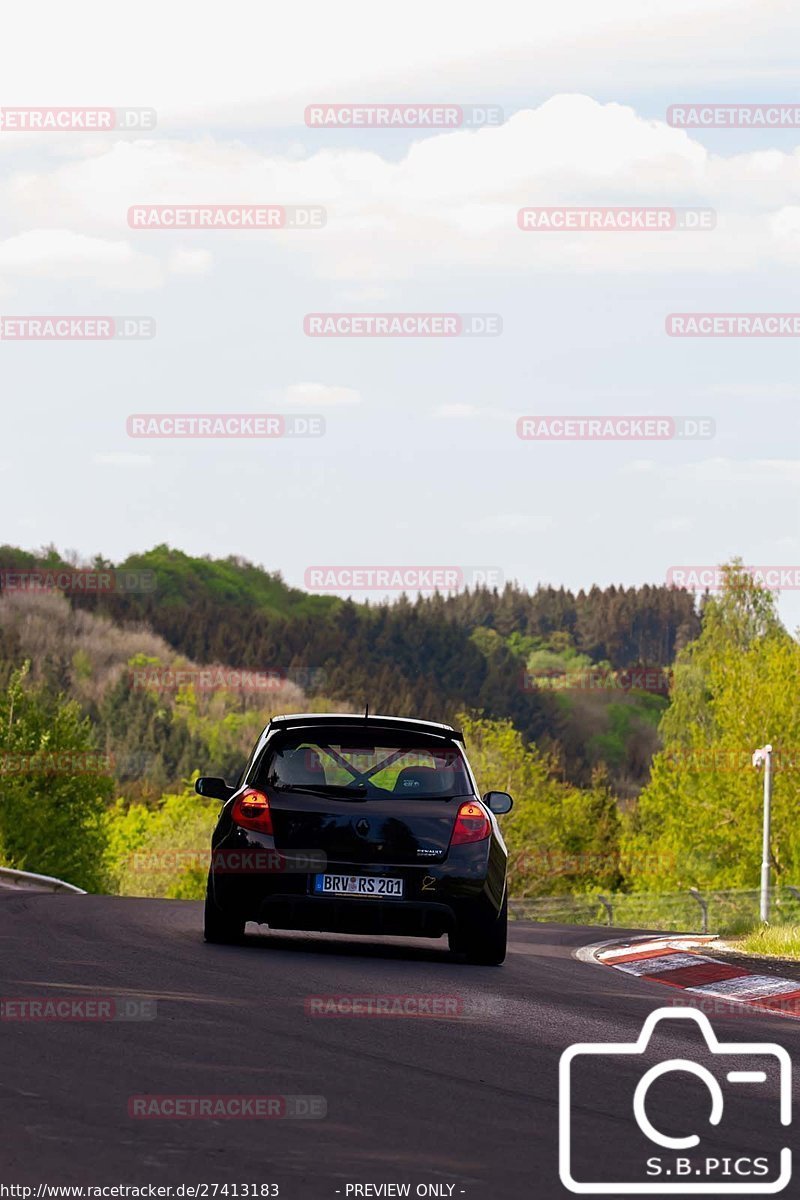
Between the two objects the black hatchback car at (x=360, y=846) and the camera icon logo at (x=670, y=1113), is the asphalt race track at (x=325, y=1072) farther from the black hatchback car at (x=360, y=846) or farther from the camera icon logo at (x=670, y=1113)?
the black hatchback car at (x=360, y=846)

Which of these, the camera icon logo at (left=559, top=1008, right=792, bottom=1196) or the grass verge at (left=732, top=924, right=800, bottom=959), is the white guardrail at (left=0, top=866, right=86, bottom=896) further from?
the camera icon logo at (left=559, top=1008, right=792, bottom=1196)

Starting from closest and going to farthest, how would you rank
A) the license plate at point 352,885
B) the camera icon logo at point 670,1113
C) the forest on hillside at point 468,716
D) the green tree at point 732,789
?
the camera icon logo at point 670,1113 → the license plate at point 352,885 → the green tree at point 732,789 → the forest on hillside at point 468,716

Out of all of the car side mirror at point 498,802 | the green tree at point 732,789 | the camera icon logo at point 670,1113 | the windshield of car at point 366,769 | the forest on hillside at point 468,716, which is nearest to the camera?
the camera icon logo at point 670,1113

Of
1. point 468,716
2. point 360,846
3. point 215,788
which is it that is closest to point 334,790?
point 360,846

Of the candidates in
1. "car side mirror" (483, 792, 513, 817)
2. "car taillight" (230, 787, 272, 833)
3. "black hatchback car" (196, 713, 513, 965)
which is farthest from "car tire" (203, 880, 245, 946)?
"car side mirror" (483, 792, 513, 817)

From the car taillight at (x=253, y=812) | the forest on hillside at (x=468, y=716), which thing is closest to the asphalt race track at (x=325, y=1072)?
the car taillight at (x=253, y=812)

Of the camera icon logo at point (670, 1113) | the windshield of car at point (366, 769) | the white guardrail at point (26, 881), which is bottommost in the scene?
the white guardrail at point (26, 881)

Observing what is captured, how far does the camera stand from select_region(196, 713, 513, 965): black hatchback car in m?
13.0

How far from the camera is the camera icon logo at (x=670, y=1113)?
20.5 feet

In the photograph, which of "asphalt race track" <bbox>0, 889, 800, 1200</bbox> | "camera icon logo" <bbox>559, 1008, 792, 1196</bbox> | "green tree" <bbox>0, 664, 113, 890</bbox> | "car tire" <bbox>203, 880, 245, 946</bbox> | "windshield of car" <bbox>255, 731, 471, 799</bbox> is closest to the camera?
"asphalt race track" <bbox>0, 889, 800, 1200</bbox>

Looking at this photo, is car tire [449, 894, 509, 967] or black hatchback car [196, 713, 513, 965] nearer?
black hatchback car [196, 713, 513, 965]

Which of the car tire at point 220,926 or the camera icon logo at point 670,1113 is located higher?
the car tire at point 220,926

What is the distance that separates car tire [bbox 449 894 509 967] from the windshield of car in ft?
3.36

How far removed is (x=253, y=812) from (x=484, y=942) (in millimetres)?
2021
